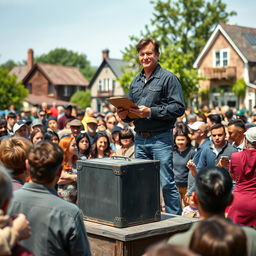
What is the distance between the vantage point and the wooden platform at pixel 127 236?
4.68 meters

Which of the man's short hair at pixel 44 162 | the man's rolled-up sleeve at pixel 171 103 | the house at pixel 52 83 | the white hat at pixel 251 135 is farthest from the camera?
the house at pixel 52 83

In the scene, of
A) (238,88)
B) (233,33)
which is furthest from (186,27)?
(238,88)

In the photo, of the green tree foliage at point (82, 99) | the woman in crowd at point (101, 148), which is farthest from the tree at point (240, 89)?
the woman in crowd at point (101, 148)

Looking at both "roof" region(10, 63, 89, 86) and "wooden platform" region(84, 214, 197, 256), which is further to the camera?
"roof" region(10, 63, 89, 86)

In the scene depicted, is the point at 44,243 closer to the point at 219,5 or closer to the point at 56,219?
the point at 56,219

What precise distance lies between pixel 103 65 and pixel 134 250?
61.7m

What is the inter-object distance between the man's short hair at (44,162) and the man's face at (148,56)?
2491 mm

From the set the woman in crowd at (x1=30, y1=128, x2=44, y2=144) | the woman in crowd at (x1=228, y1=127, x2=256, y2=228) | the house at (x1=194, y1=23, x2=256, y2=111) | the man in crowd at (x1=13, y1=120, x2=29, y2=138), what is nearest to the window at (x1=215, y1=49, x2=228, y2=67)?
the house at (x1=194, y1=23, x2=256, y2=111)

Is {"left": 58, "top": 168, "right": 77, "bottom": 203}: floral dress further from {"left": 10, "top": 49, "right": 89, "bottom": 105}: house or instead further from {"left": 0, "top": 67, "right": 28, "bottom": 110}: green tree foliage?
{"left": 10, "top": 49, "right": 89, "bottom": 105}: house

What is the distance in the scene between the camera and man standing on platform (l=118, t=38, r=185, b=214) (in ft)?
18.8

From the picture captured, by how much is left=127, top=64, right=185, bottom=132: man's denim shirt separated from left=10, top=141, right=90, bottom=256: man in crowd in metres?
2.32

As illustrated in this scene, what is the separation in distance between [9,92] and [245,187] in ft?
151

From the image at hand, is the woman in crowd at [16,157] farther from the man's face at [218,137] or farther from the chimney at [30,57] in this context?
A: the chimney at [30,57]

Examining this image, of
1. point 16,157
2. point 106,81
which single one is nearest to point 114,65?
point 106,81
